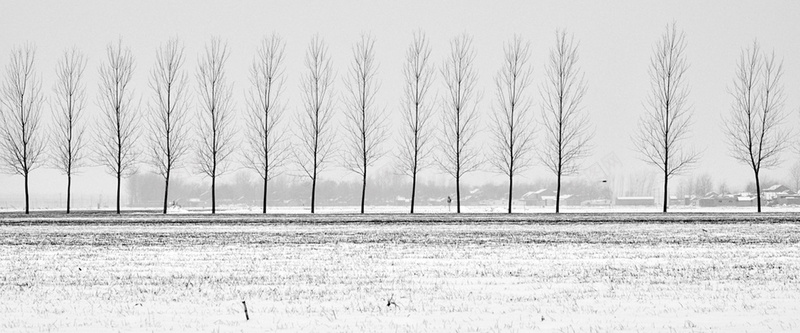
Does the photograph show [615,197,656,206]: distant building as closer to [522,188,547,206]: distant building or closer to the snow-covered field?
[522,188,547,206]: distant building

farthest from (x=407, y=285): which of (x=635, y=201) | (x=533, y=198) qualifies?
(x=635, y=201)

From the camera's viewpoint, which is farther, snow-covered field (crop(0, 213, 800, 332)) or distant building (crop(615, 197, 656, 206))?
distant building (crop(615, 197, 656, 206))

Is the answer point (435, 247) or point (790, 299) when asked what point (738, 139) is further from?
point (790, 299)

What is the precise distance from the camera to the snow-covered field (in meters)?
8.64

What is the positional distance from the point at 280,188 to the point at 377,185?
74.1 feet

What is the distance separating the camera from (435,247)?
1864 cm

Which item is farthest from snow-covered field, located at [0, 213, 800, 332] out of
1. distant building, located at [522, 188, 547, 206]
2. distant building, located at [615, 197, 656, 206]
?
distant building, located at [615, 197, 656, 206]

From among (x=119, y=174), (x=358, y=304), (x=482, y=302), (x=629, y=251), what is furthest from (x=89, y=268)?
(x=119, y=174)

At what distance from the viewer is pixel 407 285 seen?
455 inches

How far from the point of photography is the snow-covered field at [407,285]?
340 inches

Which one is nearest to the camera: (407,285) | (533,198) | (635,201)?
(407,285)

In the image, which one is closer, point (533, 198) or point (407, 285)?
point (407, 285)

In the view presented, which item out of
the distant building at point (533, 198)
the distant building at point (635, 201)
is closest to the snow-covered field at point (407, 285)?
the distant building at point (533, 198)

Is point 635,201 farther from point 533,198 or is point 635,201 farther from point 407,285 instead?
point 407,285
